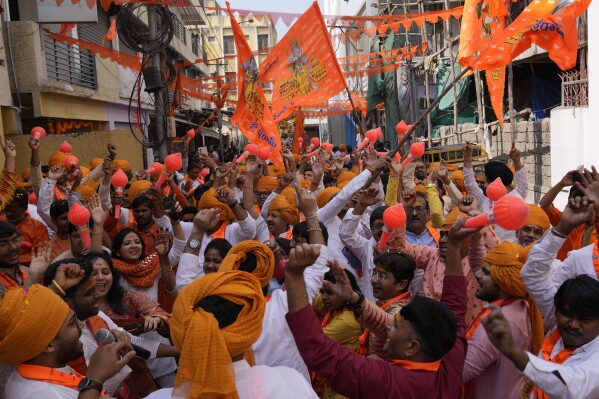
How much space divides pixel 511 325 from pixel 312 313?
3.87 feet

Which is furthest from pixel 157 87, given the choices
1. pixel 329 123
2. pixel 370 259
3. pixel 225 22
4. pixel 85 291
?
pixel 225 22

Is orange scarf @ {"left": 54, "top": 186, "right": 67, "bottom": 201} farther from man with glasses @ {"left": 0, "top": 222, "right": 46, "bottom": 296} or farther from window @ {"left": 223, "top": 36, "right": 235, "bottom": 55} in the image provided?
window @ {"left": 223, "top": 36, "right": 235, "bottom": 55}

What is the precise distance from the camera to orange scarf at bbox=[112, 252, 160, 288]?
3748mm

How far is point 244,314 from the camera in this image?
2.04 m

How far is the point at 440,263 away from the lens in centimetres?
381

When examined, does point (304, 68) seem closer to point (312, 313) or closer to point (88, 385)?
point (312, 313)

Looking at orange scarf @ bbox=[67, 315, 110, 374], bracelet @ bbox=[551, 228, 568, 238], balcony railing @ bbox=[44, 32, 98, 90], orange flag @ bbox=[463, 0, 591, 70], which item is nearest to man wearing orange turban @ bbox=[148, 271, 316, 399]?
orange scarf @ bbox=[67, 315, 110, 374]

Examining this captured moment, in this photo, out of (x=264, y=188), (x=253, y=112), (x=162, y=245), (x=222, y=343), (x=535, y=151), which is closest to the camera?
(x=222, y=343)

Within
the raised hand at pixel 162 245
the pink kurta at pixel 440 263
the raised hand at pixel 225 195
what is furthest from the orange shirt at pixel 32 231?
the pink kurta at pixel 440 263

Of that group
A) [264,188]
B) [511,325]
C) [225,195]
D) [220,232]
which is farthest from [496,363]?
[264,188]

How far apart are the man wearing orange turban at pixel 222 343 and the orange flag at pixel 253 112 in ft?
17.4

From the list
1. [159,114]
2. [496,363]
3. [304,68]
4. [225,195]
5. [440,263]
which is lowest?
[496,363]

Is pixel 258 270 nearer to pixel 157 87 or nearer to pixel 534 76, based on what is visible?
pixel 157 87

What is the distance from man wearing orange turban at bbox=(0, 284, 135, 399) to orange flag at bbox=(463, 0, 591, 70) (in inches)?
208
